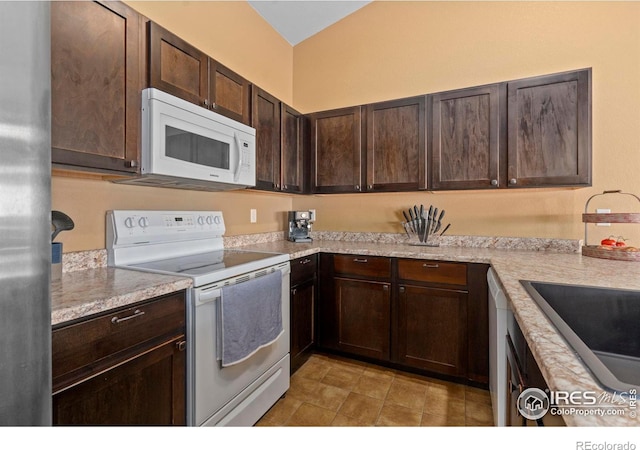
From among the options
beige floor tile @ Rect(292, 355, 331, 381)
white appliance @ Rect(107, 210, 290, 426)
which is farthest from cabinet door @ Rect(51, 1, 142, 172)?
beige floor tile @ Rect(292, 355, 331, 381)

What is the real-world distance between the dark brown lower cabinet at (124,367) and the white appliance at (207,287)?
0.07 meters

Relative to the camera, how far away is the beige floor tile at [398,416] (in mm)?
1674

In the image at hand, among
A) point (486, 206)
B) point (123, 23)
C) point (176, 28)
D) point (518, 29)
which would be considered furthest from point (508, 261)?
point (176, 28)

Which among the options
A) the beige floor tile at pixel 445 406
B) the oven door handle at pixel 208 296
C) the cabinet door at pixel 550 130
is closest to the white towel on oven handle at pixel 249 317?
the oven door handle at pixel 208 296

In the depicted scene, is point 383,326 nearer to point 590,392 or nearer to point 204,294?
point 204,294

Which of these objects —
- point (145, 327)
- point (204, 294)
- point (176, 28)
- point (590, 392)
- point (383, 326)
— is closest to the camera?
point (590, 392)

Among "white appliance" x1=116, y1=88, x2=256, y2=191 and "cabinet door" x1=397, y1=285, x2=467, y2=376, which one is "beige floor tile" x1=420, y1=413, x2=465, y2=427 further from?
"white appliance" x1=116, y1=88, x2=256, y2=191

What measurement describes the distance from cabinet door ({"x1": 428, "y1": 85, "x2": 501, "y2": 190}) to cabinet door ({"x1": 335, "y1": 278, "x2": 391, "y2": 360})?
94 centimetres

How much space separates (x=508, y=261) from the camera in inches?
68.9

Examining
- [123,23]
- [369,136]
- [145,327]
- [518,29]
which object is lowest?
[145,327]

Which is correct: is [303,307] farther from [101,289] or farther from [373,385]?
[101,289]

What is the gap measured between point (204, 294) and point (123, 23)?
1293mm

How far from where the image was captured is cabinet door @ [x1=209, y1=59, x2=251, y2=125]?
1.81 meters

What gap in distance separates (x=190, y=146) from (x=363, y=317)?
1.68 metres
